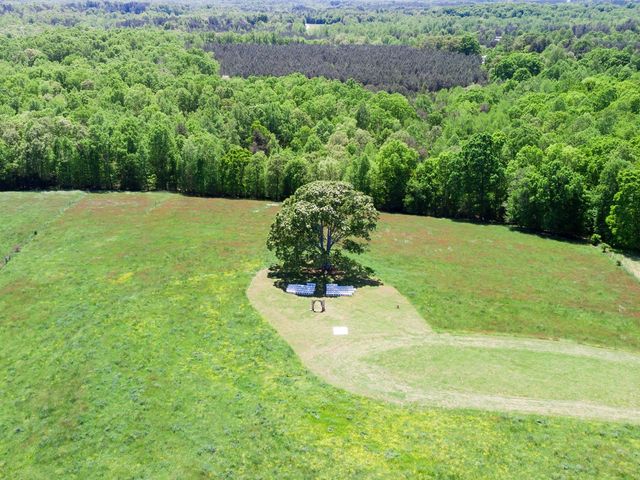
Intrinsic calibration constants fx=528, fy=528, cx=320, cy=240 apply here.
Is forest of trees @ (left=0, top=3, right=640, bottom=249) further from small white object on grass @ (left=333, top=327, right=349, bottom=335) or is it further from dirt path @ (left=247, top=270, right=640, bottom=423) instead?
small white object on grass @ (left=333, top=327, right=349, bottom=335)

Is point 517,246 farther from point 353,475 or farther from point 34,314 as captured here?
point 34,314

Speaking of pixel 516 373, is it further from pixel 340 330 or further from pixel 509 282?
pixel 509 282

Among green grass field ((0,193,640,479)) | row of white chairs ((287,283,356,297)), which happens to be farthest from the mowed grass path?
row of white chairs ((287,283,356,297))

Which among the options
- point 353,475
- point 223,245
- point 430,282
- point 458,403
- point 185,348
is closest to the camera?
point 353,475

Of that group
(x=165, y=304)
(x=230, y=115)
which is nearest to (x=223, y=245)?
(x=165, y=304)

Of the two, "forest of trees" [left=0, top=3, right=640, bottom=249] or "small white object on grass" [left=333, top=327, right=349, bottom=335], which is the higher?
"forest of trees" [left=0, top=3, right=640, bottom=249]

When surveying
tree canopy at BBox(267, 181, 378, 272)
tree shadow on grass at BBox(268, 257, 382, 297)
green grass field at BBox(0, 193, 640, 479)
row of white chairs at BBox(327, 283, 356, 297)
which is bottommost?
green grass field at BBox(0, 193, 640, 479)
